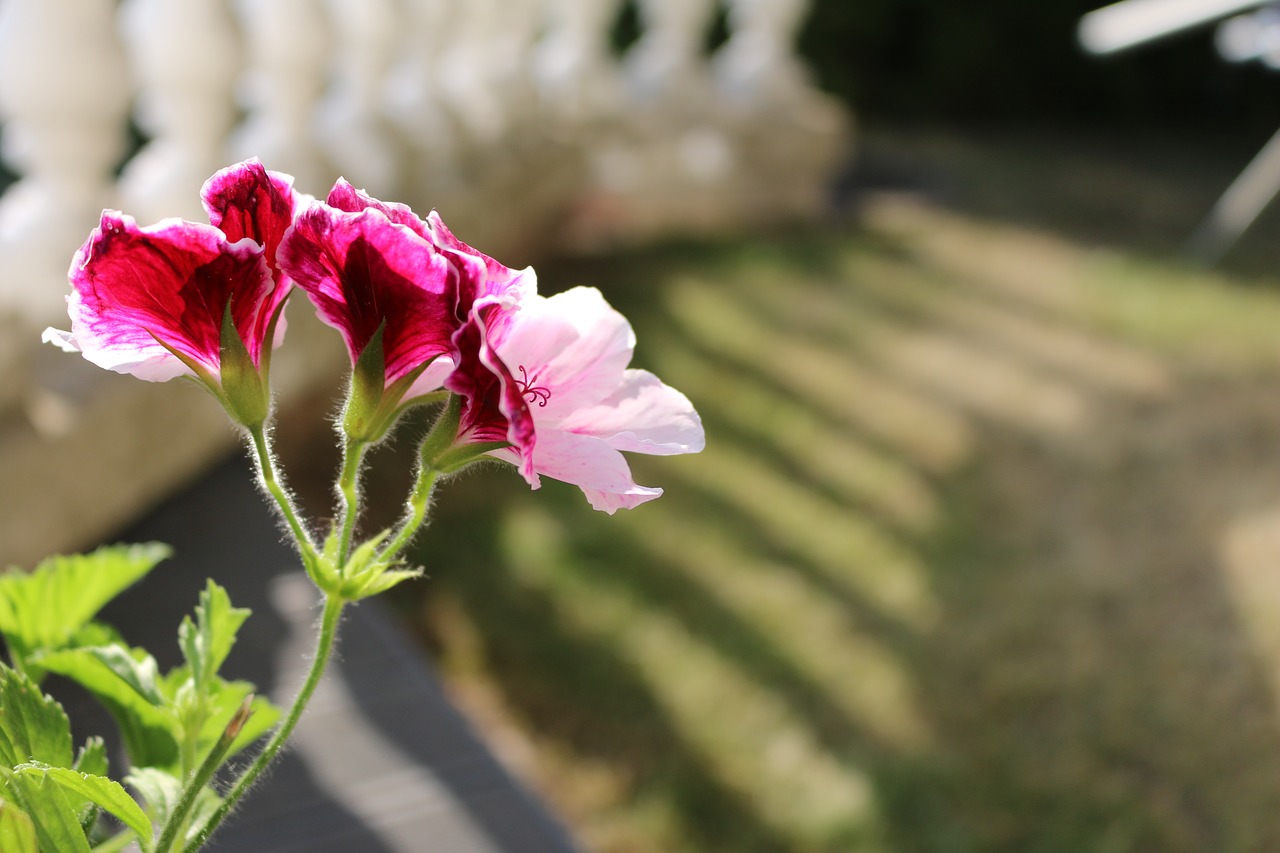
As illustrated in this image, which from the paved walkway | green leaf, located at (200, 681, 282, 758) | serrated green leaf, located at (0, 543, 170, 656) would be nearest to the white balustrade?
the paved walkway

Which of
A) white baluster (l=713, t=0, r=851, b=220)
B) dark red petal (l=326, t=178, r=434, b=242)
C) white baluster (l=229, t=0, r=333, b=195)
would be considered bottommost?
dark red petal (l=326, t=178, r=434, b=242)

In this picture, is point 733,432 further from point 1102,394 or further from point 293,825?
point 293,825

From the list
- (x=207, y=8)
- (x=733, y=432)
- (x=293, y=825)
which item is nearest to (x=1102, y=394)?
(x=733, y=432)

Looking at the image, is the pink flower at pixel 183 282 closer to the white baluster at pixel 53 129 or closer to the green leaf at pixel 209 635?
the green leaf at pixel 209 635

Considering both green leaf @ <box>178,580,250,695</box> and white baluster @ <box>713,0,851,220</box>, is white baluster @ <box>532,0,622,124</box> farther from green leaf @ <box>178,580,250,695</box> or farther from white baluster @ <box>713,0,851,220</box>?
green leaf @ <box>178,580,250,695</box>

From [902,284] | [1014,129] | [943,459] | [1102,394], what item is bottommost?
[943,459]

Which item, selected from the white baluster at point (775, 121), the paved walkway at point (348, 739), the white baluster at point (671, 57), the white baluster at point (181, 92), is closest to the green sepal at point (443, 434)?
the paved walkway at point (348, 739)

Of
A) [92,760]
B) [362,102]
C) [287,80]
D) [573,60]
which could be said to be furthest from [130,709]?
[573,60]
